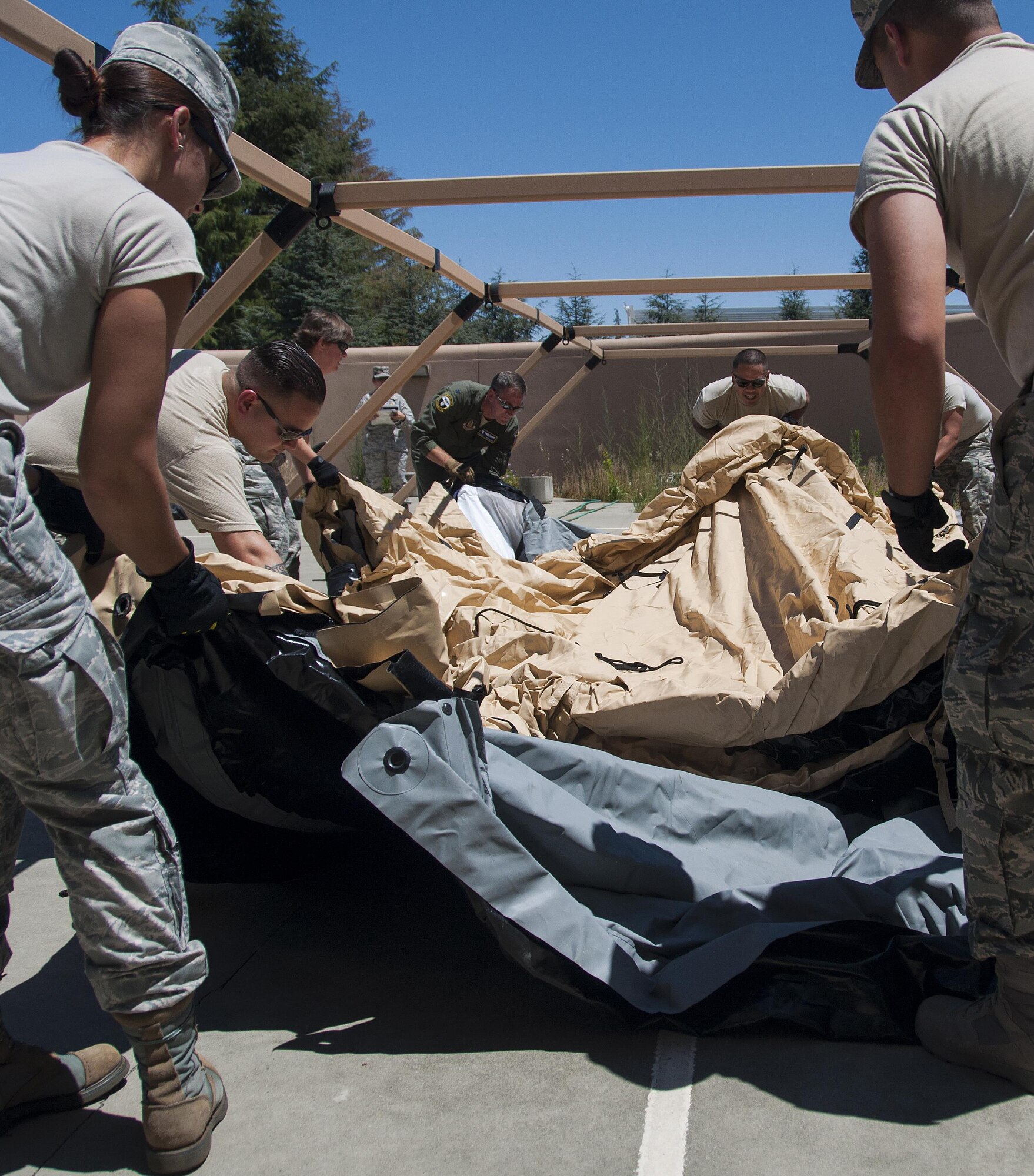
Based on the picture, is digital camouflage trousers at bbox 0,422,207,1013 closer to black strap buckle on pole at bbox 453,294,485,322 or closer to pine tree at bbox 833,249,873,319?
black strap buckle on pole at bbox 453,294,485,322

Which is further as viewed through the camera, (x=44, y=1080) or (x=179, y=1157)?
(x=44, y=1080)

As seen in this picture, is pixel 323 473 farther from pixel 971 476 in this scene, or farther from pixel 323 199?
pixel 971 476

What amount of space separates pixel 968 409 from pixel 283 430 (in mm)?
3719

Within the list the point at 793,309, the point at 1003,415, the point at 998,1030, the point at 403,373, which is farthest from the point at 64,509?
the point at 793,309

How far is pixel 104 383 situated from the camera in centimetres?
146

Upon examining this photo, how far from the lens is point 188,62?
5.47 ft

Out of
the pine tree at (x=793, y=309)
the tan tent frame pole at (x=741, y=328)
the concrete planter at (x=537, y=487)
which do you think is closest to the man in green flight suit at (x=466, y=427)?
the tan tent frame pole at (x=741, y=328)

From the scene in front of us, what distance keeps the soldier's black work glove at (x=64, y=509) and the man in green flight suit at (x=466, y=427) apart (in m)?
4.18

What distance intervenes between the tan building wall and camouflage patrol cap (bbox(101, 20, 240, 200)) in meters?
12.1

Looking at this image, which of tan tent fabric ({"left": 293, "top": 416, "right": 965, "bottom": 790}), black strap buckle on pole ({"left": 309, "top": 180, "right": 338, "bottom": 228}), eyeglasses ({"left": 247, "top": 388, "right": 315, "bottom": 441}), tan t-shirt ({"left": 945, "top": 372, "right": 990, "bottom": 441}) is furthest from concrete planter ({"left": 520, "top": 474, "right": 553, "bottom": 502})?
eyeglasses ({"left": 247, "top": 388, "right": 315, "bottom": 441})

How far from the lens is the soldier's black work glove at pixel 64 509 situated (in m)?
2.03

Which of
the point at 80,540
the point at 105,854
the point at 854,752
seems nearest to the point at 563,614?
the point at 854,752

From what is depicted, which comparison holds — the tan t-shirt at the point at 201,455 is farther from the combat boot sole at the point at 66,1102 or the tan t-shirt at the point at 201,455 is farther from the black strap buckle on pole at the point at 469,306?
the black strap buckle on pole at the point at 469,306

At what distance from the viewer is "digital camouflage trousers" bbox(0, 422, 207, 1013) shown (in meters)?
1.39
